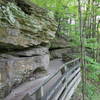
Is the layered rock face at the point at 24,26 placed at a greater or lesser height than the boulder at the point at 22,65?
greater

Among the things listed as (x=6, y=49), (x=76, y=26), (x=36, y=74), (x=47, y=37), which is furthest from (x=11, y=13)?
(x=76, y=26)

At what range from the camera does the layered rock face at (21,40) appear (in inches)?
152

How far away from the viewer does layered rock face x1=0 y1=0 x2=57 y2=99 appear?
12.7ft

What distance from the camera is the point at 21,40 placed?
455cm

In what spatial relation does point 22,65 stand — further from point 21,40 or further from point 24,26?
point 24,26

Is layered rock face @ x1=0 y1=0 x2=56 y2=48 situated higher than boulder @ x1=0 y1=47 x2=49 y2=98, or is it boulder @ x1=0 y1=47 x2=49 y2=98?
layered rock face @ x1=0 y1=0 x2=56 y2=48

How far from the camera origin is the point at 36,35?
17.6ft

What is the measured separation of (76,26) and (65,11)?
1978 mm

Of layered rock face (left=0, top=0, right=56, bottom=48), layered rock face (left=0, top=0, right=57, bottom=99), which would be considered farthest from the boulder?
layered rock face (left=0, top=0, right=56, bottom=48)

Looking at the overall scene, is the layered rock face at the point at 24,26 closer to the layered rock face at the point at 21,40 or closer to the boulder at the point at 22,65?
the layered rock face at the point at 21,40

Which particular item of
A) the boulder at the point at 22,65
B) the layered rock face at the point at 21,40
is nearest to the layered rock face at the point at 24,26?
the layered rock face at the point at 21,40

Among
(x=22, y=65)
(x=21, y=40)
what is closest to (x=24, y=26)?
(x=21, y=40)

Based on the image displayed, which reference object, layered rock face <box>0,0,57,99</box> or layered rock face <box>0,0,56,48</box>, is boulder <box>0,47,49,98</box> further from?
layered rock face <box>0,0,56,48</box>

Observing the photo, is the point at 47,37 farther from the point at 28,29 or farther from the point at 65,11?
the point at 65,11
